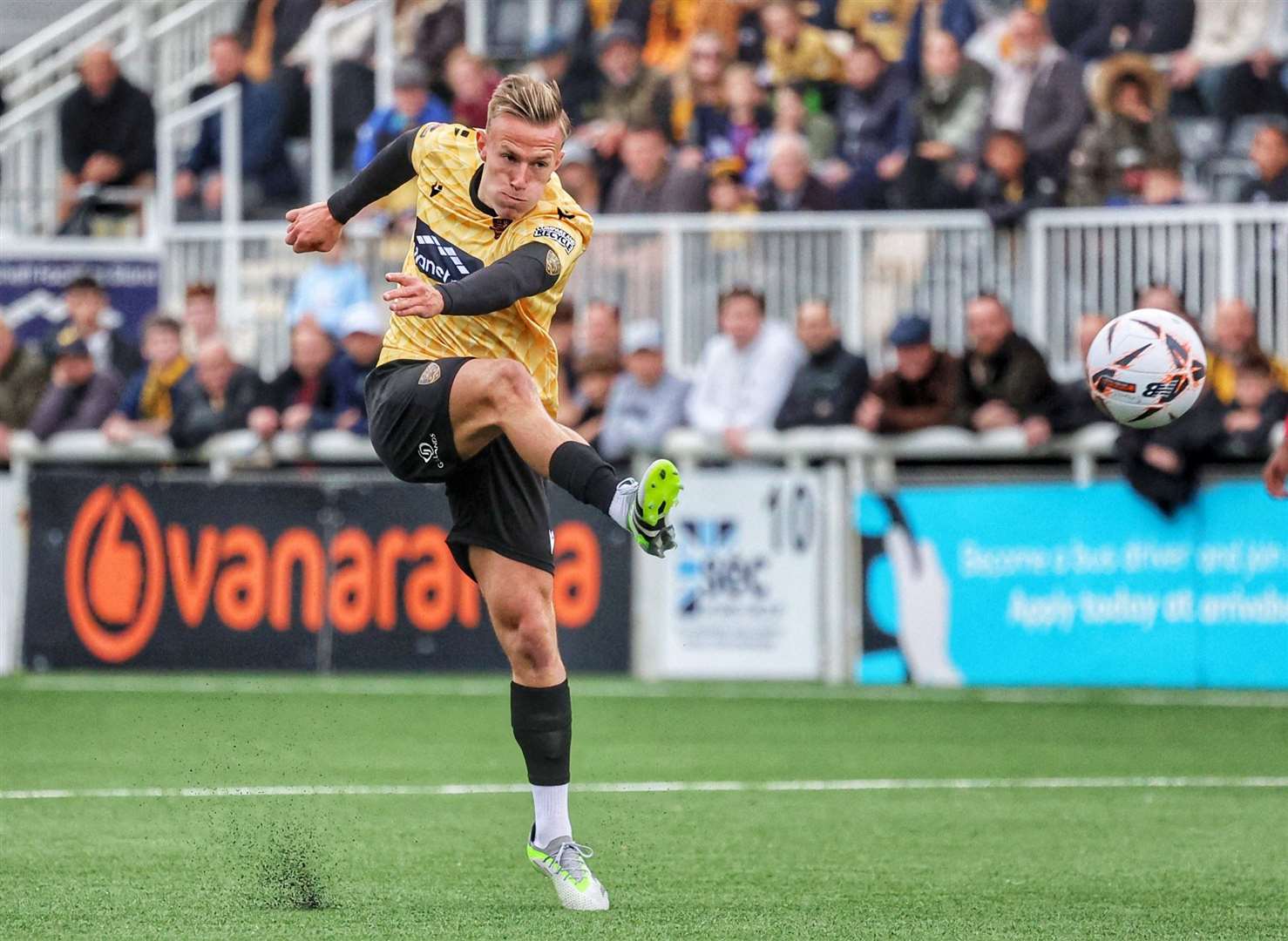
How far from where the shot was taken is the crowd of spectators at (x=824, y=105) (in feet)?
53.4

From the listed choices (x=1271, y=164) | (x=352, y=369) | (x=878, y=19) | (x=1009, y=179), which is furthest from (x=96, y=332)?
(x=1271, y=164)

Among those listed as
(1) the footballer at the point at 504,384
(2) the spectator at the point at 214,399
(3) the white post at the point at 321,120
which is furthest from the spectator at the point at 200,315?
(1) the footballer at the point at 504,384

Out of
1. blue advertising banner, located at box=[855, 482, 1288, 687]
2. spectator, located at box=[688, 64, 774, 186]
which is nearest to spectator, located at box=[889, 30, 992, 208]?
spectator, located at box=[688, 64, 774, 186]

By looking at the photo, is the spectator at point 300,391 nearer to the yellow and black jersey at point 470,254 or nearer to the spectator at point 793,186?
the spectator at point 793,186

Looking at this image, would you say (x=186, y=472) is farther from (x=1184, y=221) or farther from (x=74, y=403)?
(x=1184, y=221)

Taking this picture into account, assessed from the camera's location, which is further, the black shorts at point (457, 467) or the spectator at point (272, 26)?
the spectator at point (272, 26)

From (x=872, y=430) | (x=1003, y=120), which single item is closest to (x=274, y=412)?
(x=872, y=430)

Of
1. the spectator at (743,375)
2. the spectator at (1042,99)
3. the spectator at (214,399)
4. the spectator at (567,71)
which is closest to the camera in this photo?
the spectator at (743,375)

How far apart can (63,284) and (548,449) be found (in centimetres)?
1297

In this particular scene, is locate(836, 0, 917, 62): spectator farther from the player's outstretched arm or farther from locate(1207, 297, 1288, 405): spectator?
the player's outstretched arm

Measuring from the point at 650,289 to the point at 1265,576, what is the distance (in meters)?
5.07

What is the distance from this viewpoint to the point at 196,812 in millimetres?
8789

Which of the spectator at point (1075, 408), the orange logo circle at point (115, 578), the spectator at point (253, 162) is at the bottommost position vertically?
the orange logo circle at point (115, 578)

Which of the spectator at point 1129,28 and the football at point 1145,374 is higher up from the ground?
the spectator at point 1129,28
